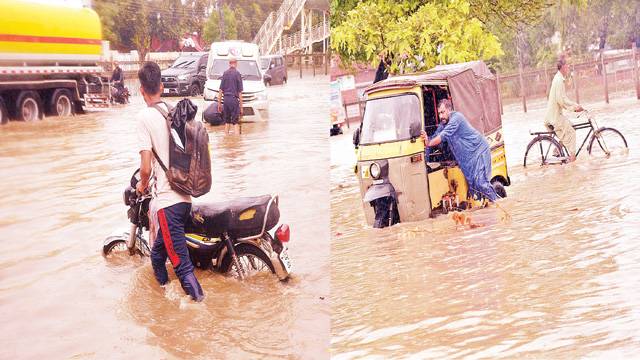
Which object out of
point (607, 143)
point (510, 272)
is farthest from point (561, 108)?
point (510, 272)

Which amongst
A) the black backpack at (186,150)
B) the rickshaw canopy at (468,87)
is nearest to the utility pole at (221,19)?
the black backpack at (186,150)

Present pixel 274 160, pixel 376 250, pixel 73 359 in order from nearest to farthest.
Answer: pixel 73 359 < pixel 274 160 < pixel 376 250

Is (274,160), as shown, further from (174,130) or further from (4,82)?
(4,82)

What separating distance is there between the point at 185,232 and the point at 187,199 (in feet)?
0.43

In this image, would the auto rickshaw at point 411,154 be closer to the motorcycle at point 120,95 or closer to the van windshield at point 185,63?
the van windshield at point 185,63

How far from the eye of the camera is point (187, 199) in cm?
227

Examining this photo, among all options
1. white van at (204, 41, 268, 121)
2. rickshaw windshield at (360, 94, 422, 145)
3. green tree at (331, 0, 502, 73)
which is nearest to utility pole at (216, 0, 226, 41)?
white van at (204, 41, 268, 121)

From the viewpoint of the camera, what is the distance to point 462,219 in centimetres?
479

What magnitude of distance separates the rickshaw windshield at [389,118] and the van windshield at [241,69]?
2144 mm

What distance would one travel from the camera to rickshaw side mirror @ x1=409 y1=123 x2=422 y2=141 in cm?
447

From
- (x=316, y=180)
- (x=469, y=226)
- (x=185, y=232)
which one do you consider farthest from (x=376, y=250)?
(x=185, y=232)

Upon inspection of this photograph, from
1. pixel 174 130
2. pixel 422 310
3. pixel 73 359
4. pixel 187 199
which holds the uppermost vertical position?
pixel 174 130

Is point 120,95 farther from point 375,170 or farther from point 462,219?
point 462,219

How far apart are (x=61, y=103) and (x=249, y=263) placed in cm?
85
